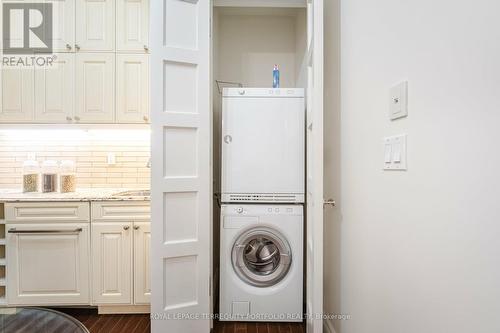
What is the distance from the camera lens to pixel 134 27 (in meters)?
2.15

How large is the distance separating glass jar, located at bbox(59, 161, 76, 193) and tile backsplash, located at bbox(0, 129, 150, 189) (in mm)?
116

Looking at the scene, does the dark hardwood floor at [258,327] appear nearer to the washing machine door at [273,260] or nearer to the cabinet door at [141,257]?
the washing machine door at [273,260]

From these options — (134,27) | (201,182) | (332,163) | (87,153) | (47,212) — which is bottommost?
(47,212)

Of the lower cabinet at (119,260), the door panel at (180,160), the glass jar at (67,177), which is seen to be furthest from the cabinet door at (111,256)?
the glass jar at (67,177)

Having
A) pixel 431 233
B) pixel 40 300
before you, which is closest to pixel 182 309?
pixel 40 300

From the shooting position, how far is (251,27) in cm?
261

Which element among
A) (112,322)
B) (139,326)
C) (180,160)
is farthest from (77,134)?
(139,326)

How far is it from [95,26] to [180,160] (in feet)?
4.84

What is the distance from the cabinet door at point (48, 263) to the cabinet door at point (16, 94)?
3.03 feet

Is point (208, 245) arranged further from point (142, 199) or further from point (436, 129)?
point (436, 129)

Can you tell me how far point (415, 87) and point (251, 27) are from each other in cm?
218

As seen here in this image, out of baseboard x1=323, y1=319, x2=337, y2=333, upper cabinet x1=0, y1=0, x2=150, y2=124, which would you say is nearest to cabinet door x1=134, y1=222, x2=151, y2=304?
upper cabinet x1=0, y1=0, x2=150, y2=124

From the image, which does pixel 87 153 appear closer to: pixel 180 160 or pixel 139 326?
pixel 180 160

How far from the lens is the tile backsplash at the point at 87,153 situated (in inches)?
95.2
